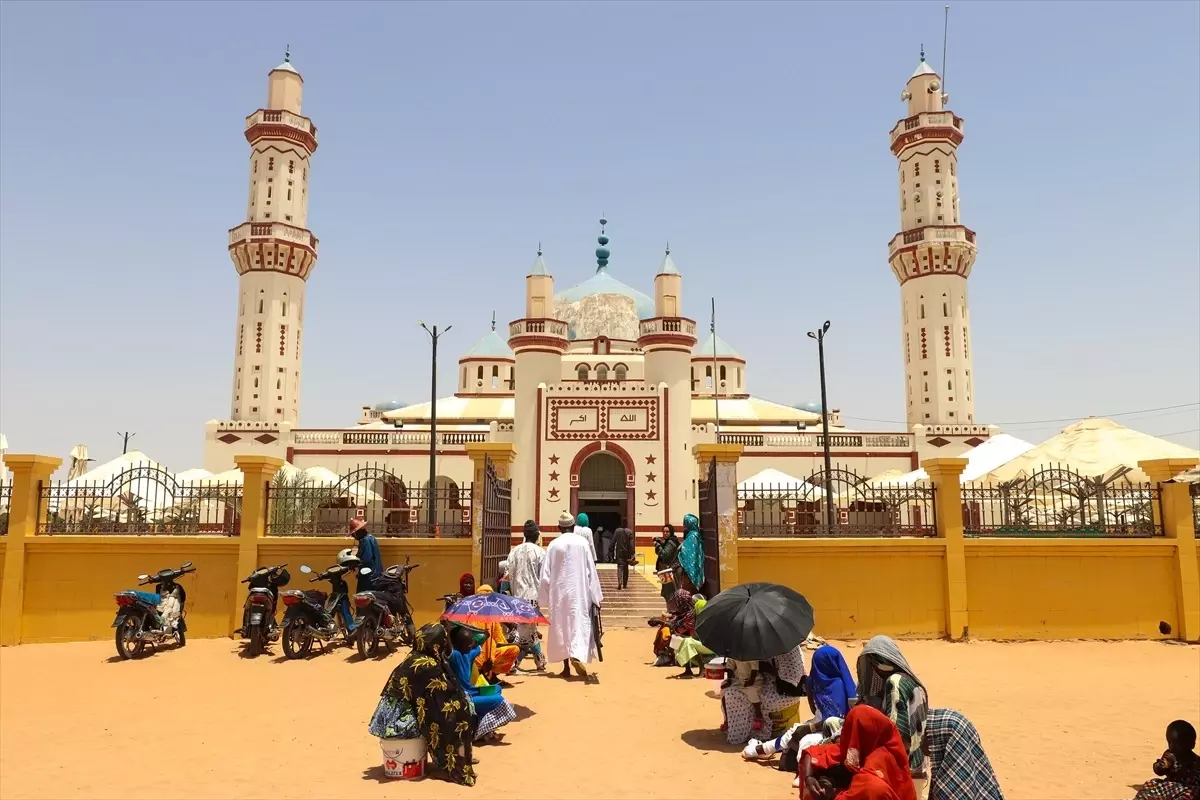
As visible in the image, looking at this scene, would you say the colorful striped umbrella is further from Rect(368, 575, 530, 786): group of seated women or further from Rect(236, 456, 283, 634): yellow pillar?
Rect(236, 456, 283, 634): yellow pillar

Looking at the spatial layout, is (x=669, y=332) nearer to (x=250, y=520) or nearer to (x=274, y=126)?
(x=250, y=520)

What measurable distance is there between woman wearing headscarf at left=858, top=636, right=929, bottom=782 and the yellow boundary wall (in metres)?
6.91

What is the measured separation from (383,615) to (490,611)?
364cm

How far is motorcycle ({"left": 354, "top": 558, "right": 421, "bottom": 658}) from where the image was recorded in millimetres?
10031

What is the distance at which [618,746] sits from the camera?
6836 mm

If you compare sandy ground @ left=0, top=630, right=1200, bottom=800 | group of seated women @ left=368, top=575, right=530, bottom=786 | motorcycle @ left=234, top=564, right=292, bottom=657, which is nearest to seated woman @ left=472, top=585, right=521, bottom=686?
sandy ground @ left=0, top=630, right=1200, bottom=800

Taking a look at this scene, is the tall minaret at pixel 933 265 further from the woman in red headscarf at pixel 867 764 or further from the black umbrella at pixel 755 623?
the woman in red headscarf at pixel 867 764

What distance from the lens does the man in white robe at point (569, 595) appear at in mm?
8961

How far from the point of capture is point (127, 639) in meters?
10.1

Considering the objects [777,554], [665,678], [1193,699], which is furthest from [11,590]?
[1193,699]

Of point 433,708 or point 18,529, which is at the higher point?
point 18,529

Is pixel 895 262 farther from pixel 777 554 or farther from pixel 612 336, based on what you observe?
pixel 777 554

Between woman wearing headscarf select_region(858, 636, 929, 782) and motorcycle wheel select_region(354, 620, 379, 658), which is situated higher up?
woman wearing headscarf select_region(858, 636, 929, 782)

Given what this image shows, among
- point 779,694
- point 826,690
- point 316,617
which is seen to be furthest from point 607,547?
point 826,690
